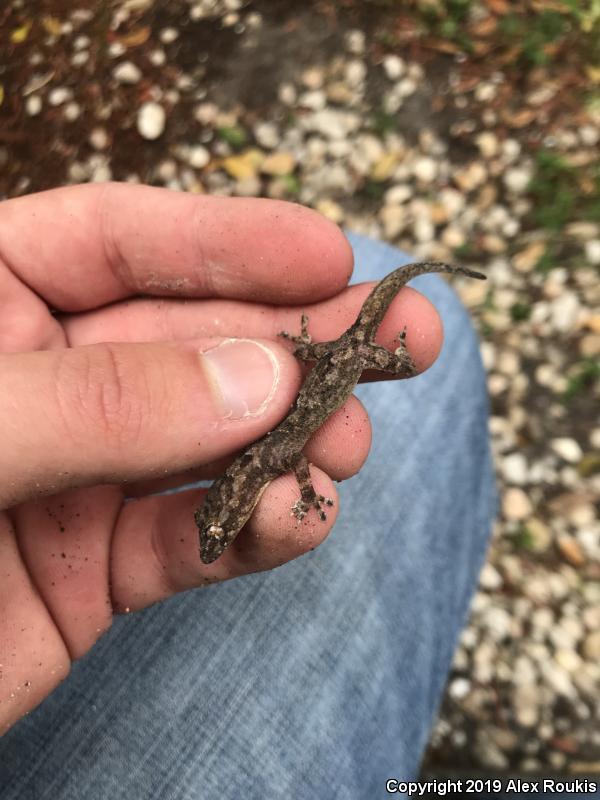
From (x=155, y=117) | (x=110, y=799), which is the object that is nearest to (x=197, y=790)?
(x=110, y=799)

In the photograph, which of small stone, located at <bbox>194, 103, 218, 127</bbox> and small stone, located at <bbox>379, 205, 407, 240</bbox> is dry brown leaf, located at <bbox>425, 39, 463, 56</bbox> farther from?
small stone, located at <bbox>194, 103, 218, 127</bbox>

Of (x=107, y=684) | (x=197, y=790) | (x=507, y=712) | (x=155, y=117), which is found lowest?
(x=507, y=712)

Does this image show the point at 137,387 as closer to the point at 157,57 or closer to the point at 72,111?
the point at 72,111

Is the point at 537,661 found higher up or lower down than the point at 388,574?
lower down

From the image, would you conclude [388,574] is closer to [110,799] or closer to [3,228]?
[110,799]

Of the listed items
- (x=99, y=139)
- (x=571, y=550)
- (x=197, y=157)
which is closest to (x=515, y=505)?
(x=571, y=550)

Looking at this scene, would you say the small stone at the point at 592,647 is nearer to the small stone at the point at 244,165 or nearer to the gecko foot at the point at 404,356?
the gecko foot at the point at 404,356

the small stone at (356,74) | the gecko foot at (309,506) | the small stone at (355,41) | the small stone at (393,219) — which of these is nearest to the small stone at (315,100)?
the small stone at (356,74)
